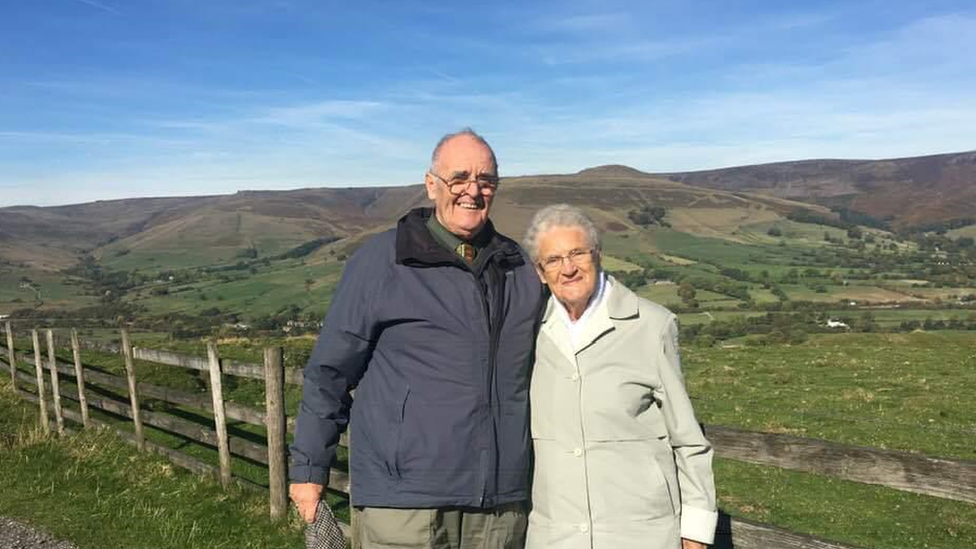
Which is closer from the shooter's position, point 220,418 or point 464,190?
point 464,190

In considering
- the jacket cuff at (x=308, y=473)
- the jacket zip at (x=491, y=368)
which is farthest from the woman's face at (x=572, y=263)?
the jacket cuff at (x=308, y=473)

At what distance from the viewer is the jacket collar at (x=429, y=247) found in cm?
300

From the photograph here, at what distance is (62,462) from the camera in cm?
830

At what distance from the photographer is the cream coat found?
2.85 m

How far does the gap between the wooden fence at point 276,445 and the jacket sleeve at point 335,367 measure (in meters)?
1.99

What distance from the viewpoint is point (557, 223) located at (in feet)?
9.97

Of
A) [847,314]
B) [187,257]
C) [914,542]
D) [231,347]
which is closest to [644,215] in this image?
[847,314]

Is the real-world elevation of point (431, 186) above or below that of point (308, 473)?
above

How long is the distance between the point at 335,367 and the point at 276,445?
12.4ft

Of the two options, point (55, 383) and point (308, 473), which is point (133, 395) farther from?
point (308, 473)

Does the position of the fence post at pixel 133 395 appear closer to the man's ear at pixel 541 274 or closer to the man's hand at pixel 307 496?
the man's hand at pixel 307 496

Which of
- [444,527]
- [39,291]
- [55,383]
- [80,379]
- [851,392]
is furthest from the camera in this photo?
[39,291]

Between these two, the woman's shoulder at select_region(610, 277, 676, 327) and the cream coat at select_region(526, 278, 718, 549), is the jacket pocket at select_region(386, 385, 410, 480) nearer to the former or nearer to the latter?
the cream coat at select_region(526, 278, 718, 549)

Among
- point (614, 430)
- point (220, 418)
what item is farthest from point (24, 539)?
point (614, 430)
